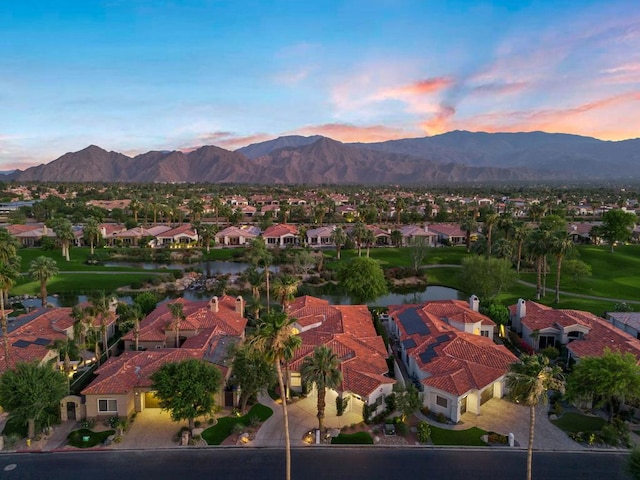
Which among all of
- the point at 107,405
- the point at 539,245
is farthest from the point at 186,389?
the point at 539,245

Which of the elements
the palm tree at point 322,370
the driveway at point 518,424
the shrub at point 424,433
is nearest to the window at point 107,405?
the palm tree at point 322,370

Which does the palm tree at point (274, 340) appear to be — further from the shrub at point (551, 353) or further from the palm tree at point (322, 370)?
the shrub at point (551, 353)

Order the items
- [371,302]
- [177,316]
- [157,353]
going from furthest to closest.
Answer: [371,302] → [177,316] → [157,353]

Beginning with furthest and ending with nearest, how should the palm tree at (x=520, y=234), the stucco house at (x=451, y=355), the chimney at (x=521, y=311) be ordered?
the palm tree at (x=520, y=234), the chimney at (x=521, y=311), the stucco house at (x=451, y=355)

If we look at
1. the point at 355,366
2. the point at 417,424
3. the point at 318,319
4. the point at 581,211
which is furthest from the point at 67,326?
the point at 581,211

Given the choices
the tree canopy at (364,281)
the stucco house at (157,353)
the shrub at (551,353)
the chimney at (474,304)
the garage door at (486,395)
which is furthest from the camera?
the tree canopy at (364,281)

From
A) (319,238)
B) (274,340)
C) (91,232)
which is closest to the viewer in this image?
(274,340)

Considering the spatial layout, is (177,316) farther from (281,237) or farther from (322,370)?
(281,237)
